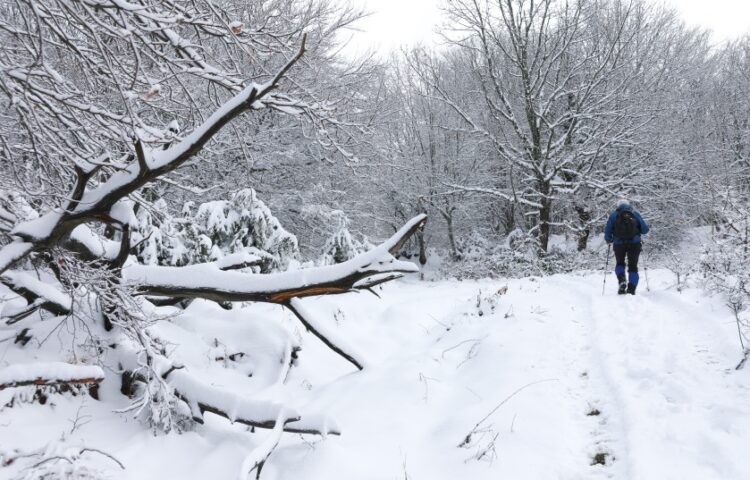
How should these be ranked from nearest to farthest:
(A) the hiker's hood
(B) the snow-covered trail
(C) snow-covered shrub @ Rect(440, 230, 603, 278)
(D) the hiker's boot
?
1. (B) the snow-covered trail
2. (D) the hiker's boot
3. (A) the hiker's hood
4. (C) snow-covered shrub @ Rect(440, 230, 603, 278)

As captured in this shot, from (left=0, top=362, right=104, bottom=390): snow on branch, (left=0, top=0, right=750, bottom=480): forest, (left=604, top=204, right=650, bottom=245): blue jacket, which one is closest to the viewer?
(left=0, top=362, right=104, bottom=390): snow on branch

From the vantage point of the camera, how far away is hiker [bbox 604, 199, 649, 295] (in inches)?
333

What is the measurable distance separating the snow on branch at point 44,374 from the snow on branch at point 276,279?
1.90ft

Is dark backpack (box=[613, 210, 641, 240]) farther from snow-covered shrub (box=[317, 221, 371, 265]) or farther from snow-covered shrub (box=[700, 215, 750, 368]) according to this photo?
snow-covered shrub (box=[317, 221, 371, 265])

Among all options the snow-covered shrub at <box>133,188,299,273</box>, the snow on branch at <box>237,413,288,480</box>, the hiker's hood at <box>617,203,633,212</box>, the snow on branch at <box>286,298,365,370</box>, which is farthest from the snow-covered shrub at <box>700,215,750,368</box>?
the snow-covered shrub at <box>133,188,299,273</box>

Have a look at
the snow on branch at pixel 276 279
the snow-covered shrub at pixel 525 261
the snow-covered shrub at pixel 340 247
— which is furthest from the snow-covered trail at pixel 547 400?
the snow-covered shrub at pixel 525 261

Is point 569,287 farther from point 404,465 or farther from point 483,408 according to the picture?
point 404,465

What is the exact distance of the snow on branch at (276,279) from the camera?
9.59ft

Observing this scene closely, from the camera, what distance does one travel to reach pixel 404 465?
10.0 feet

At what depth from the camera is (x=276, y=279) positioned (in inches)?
119

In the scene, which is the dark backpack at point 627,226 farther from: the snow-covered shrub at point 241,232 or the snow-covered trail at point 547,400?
the snow-covered shrub at point 241,232

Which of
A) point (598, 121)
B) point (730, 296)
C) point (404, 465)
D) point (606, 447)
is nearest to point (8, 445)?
point (404, 465)

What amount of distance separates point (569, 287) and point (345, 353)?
22.5 ft

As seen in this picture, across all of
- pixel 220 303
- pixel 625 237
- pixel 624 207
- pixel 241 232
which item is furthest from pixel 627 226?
pixel 220 303
